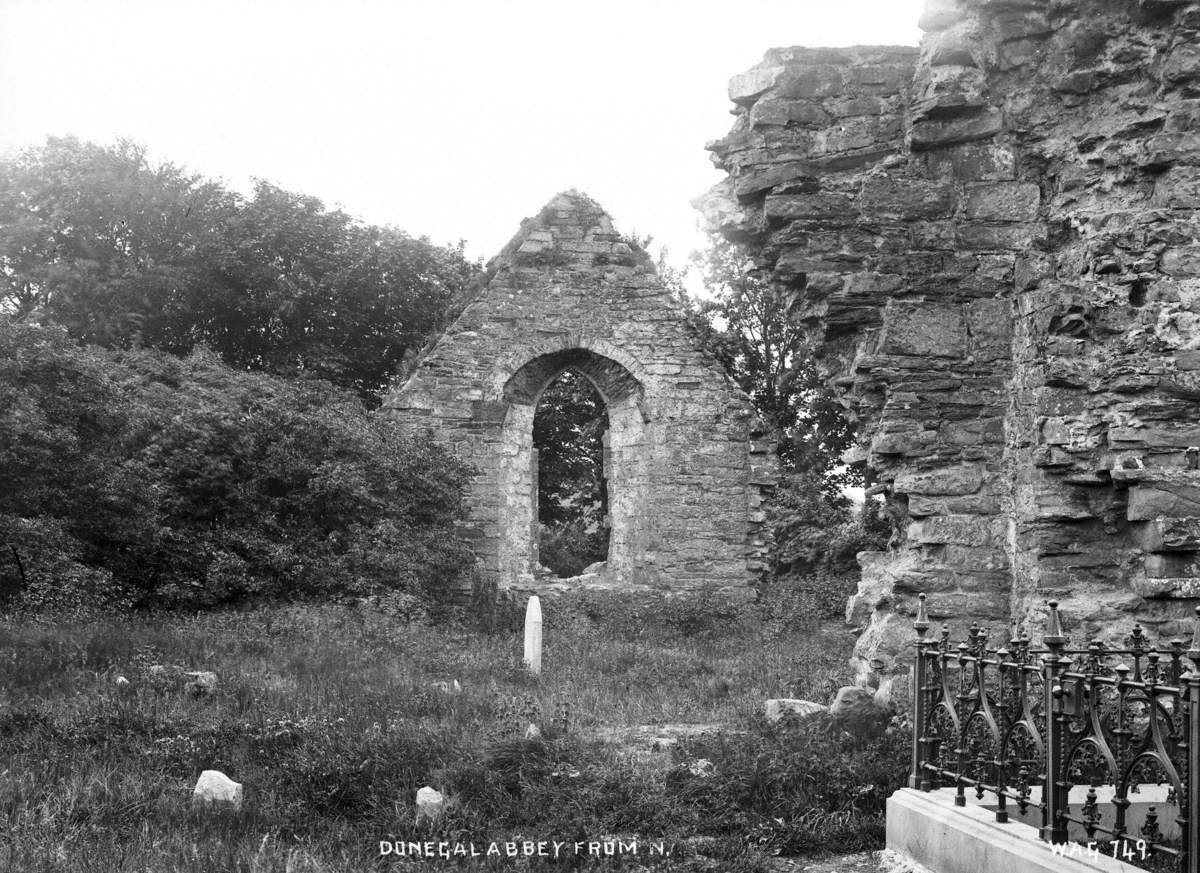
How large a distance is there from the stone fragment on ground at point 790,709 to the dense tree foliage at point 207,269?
20.4 metres

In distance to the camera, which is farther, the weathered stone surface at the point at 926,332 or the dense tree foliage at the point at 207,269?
the dense tree foliage at the point at 207,269

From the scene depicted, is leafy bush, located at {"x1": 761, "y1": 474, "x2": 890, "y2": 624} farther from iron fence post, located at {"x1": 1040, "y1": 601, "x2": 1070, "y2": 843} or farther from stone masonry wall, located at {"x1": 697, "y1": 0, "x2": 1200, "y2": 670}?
iron fence post, located at {"x1": 1040, "y1": 601, "x2": 1070, "y2": 843}

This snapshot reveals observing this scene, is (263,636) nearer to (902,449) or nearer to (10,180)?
(902,449)

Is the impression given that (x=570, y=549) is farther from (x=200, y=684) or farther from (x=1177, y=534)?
(x=1177, y=534)

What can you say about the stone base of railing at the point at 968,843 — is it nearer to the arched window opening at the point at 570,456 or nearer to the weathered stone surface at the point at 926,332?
the weathered stone surface at the point at 926,332

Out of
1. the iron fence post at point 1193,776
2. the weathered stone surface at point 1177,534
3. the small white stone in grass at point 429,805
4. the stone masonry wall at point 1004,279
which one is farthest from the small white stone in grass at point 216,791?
the weathered stone surface at point 1177,534

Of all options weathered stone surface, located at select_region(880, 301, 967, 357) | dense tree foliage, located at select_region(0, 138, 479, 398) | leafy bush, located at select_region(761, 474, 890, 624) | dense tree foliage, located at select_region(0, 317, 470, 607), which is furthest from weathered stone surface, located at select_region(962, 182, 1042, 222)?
dense tree foliage, located at select_region(0, 138, 479, 398)

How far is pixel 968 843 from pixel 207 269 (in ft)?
84.8

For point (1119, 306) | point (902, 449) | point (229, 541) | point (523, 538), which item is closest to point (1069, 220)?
point (1119, 306)

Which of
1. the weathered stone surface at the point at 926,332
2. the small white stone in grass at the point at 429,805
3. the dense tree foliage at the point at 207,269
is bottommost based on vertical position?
the small white stone in grass at the point at 429,805

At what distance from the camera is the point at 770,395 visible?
32.4 meters

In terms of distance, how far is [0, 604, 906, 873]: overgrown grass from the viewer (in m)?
5.34

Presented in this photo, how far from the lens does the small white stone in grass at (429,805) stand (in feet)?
18.7

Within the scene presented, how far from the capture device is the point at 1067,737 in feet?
14.6
